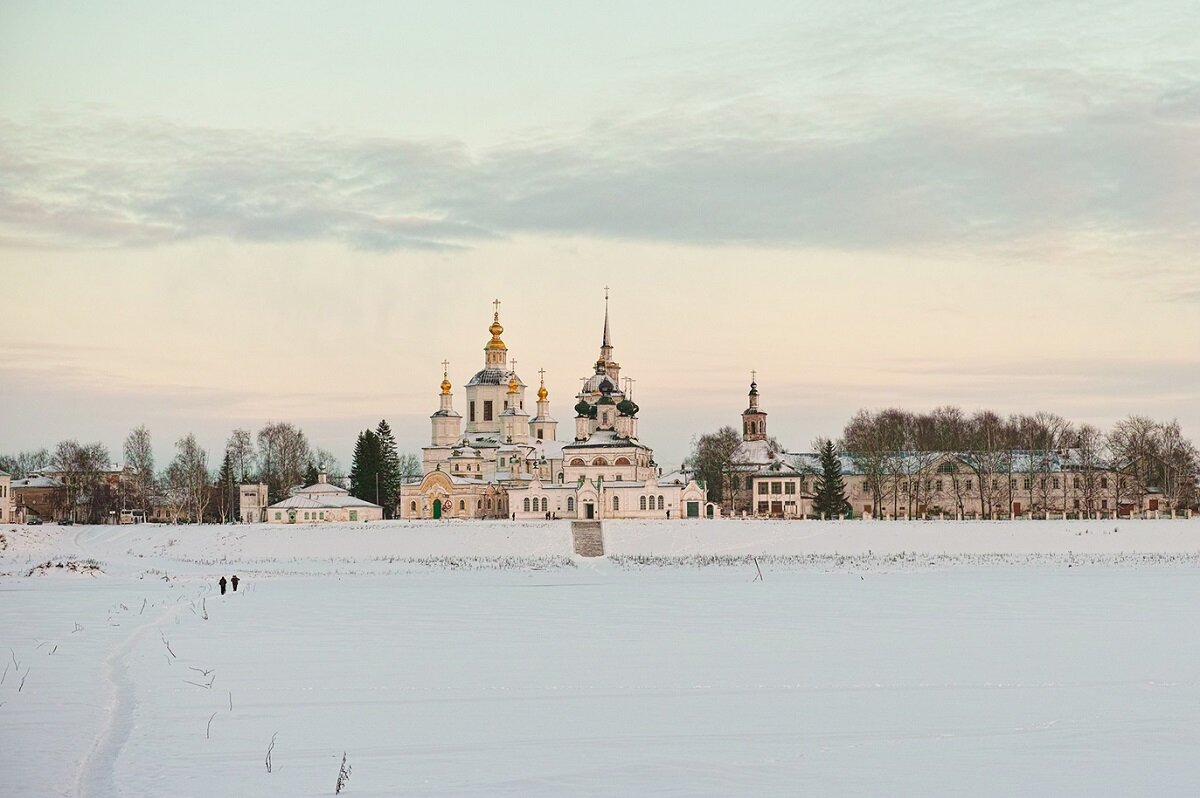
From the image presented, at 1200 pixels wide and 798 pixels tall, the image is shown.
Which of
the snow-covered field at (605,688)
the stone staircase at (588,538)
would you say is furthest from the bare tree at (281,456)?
the snow-covered field at (605,688)

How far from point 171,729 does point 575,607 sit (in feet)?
51.9

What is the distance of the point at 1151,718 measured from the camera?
15.8 metres

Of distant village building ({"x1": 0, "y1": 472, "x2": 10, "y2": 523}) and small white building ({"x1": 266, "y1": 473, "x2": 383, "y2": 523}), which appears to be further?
small white building ({"x1": 266, "y1": 473, "x2": 383, "y2": 523})

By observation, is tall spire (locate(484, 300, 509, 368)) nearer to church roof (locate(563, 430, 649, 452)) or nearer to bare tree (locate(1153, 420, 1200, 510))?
church roof (locate(563, 430, 649, 452))

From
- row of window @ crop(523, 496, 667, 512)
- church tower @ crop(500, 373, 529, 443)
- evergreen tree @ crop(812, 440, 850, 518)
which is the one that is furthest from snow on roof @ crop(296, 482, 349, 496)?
evergreen tree @ crop(812, 440, 850, 518)

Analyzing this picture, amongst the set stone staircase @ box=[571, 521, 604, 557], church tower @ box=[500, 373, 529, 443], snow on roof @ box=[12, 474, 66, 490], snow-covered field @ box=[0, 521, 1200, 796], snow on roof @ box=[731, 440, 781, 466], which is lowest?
snow-covered field @ box=[0, 521, 1200, 796]

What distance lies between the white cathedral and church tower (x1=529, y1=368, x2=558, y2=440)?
79 mm

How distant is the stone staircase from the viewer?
69812 mm

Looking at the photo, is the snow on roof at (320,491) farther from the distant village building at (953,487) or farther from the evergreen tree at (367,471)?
the distant village building at (953,487)

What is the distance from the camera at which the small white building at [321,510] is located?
8650 centimetres

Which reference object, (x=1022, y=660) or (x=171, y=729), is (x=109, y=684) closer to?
(x=171, y=729)

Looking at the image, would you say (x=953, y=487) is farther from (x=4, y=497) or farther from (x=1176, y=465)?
(x=4, y=497)

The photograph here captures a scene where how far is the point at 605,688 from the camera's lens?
59.5 ft

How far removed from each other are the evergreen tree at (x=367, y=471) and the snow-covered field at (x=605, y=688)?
62491 millimetres
